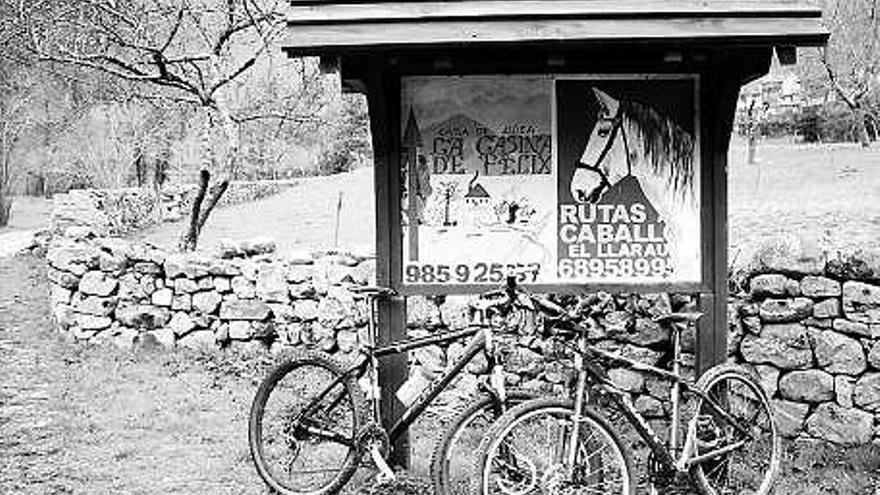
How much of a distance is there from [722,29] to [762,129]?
115ft

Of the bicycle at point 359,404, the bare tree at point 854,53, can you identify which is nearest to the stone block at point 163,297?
the bicycle at point 359,404

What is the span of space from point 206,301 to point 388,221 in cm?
467

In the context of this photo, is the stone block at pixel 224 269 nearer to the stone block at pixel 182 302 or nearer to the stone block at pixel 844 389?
the stone block at pixel 182 302

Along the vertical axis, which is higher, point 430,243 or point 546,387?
point 430,243

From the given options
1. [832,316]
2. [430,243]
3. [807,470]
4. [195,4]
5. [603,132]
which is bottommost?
[807,470]

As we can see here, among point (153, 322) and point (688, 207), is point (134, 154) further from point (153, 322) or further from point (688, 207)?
point (688, 207)

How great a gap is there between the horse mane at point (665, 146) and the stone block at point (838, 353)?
1864 mm

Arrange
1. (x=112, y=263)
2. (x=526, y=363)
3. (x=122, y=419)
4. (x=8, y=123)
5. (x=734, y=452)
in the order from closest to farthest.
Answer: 1. (x=734, y=452)
2. (x=122, y=419)
3. (x=526, y=363)
4. (x=112, y=263)
5. (x=8, y=123)

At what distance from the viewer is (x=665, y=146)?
550 centimetres

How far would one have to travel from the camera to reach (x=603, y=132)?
17.9 feet

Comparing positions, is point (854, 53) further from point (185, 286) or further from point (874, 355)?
point (874, 355)

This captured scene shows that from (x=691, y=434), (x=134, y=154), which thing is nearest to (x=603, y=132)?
(x=691, y=434)

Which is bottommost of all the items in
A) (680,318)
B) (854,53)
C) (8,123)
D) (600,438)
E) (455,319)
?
(600,438)

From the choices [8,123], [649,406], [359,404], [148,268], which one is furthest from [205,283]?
[8,123]
